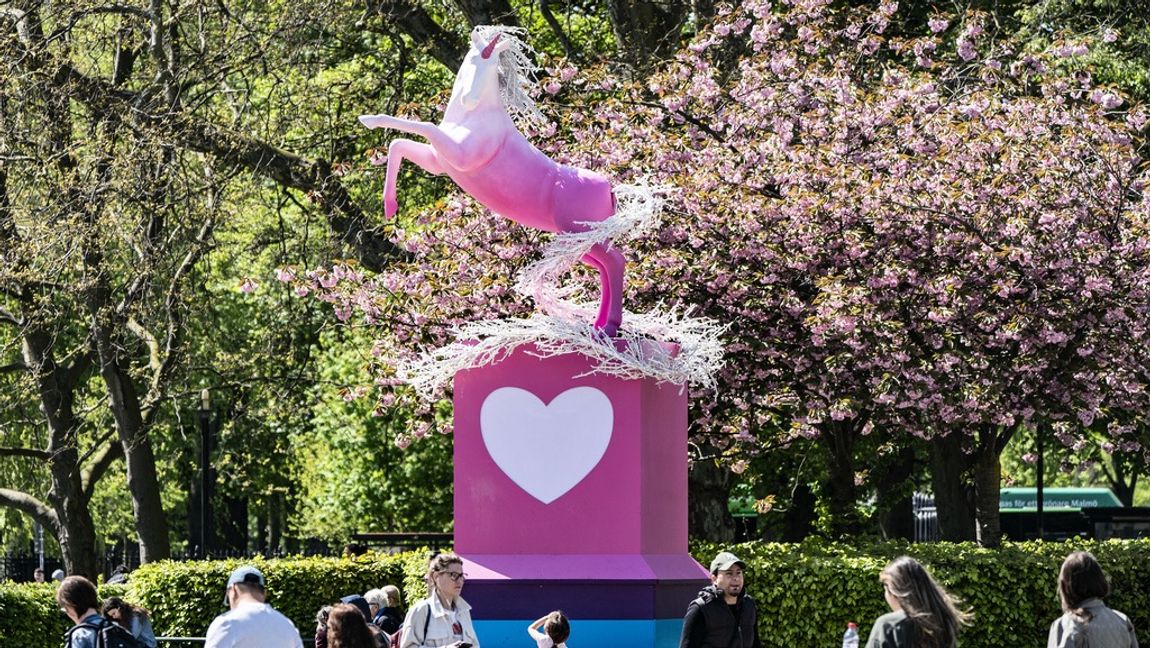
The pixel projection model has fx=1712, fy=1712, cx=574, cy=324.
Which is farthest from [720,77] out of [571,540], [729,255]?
[571,540]

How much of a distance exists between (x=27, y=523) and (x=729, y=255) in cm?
2721

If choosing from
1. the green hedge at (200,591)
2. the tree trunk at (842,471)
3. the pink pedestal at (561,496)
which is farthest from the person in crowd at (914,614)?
the tree trunk at (842,471)

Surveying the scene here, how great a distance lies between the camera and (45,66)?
1973cm

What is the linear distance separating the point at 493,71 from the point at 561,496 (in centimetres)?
282

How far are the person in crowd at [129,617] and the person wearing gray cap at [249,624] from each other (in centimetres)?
352

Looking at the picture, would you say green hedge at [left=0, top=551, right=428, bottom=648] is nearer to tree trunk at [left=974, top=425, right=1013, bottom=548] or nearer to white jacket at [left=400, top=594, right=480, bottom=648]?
tree trunk at [left=974, top=425, right=1013, bottom=548]

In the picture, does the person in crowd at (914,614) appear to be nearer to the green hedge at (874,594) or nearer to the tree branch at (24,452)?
the green hedge at (874,594)

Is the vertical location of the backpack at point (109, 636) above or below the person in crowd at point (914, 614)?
below

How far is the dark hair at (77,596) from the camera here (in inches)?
336

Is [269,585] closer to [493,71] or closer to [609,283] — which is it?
[609,283]

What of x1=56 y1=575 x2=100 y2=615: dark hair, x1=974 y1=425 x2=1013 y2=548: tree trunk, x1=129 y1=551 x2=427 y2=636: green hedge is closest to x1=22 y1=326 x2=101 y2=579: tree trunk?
x1=129 y1=551 x2=427 y2=636: green hedge

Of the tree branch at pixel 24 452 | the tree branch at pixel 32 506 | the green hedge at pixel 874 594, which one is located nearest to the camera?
the green hedge at pixel 874 594

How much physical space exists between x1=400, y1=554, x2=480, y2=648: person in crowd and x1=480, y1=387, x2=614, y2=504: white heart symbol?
5.80ft

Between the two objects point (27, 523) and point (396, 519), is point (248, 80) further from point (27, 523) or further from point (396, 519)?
point (27, 523)
